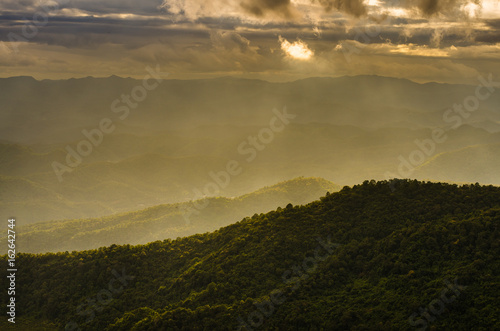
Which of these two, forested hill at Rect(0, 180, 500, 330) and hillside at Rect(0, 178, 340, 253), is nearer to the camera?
forested hill at Rect(0, 180, 500, 330)

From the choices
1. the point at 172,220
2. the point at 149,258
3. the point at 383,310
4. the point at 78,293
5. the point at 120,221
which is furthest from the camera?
the point at 120,221

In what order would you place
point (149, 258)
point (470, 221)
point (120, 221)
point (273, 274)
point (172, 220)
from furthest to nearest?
point (120, 221) → point (172, 220) → point (149, 258) → point (273, 274) → point (470, 221)

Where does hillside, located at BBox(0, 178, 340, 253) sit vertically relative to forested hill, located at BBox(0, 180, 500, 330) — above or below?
above

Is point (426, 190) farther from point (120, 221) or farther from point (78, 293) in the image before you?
point (120, 221)

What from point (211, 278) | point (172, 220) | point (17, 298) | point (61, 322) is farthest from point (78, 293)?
point (172, 220)

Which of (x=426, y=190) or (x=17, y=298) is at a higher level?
(x=426, y=190)
